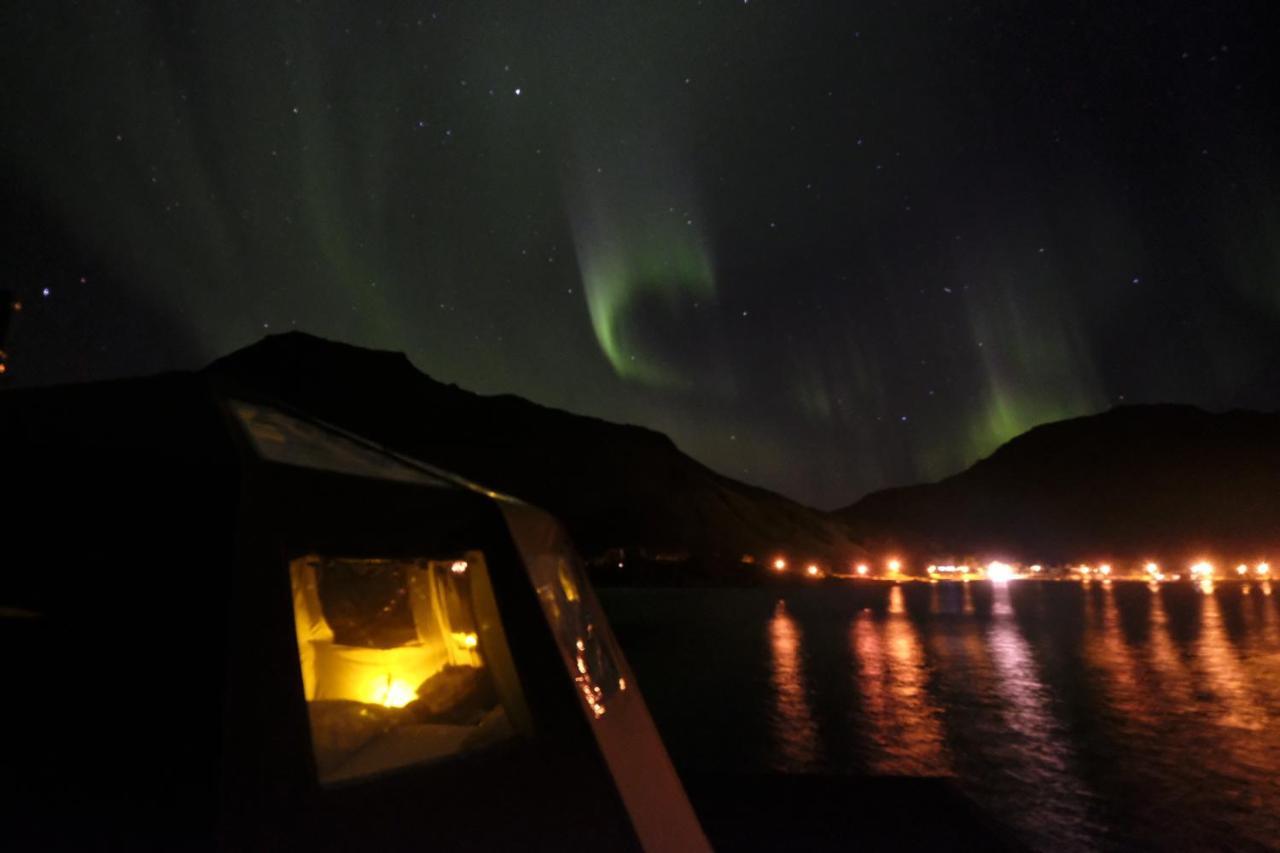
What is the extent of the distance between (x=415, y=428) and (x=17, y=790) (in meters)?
183

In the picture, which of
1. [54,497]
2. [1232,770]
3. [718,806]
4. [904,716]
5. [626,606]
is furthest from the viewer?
[626,606]

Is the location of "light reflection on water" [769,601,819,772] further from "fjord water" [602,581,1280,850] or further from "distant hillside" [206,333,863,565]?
"distant hillside" [206,333,863,565]

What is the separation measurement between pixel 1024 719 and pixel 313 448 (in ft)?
43.7

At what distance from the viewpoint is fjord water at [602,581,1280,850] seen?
871 cm

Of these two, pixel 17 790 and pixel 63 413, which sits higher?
pixel 63 413

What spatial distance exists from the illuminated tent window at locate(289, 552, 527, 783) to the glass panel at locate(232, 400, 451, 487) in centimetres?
59

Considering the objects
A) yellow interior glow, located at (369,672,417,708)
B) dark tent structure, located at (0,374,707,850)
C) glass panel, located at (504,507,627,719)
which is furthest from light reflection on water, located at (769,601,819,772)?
yellow interior glow, located at (369,672,417,708)

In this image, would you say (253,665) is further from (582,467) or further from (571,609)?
(582,467)

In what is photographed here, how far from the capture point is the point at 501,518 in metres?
5.29

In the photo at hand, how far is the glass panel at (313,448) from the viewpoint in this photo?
4688 mm

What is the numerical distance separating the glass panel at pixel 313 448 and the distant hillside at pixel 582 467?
294 feet

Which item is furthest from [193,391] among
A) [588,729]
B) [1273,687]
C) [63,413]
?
[1273,687]

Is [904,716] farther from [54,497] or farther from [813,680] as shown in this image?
[54,497]

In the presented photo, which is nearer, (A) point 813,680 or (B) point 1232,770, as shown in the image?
(B) point 1232,770
